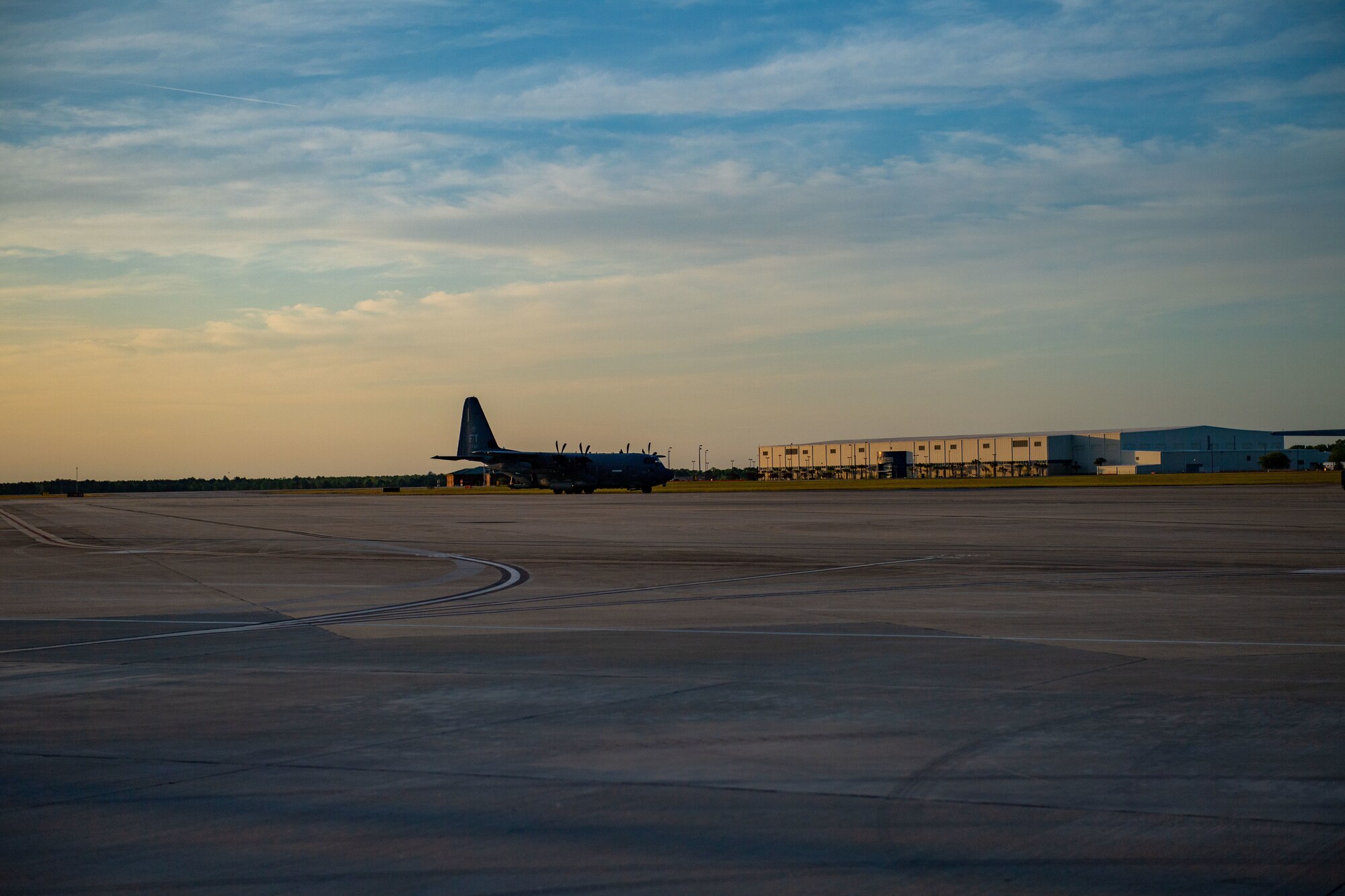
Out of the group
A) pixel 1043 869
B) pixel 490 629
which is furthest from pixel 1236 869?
pixel 490 629

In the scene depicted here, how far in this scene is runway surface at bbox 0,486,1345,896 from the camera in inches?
173

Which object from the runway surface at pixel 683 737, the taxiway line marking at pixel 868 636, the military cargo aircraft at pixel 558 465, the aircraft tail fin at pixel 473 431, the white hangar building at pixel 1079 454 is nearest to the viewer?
the runway surface at pixel 683 737

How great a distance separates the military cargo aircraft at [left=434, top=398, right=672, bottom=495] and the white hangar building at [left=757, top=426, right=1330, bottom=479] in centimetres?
8212

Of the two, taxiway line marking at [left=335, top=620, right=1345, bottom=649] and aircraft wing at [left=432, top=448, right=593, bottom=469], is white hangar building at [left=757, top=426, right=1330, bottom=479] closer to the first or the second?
aircraft wing at [left=432, top=448, right=593, bottom=469]

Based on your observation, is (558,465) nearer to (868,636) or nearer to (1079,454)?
(868,636)

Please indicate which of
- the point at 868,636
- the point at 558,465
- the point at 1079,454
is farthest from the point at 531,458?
the point at 1079,454

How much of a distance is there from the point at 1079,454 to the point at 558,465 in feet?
341

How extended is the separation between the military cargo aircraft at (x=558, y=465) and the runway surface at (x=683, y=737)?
66.3m

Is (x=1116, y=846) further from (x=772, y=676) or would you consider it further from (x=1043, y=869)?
(x=772, y=676)

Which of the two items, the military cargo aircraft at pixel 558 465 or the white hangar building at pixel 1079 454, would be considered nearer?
the military cargo aircraft at pixel 558 465

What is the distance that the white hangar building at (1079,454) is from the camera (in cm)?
15800

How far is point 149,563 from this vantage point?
2198cm

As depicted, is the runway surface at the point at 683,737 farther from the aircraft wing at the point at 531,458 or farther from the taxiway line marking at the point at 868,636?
the aircraft wing at the point at 531,458

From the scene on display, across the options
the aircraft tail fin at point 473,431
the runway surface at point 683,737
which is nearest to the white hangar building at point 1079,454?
the aircraft tail fin at point 473,431
